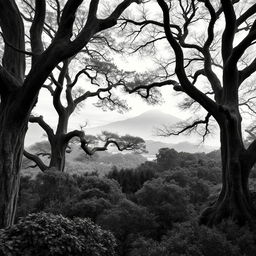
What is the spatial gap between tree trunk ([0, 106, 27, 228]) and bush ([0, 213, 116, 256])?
1.70 meters

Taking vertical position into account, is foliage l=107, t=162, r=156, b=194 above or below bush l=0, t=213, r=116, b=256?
above

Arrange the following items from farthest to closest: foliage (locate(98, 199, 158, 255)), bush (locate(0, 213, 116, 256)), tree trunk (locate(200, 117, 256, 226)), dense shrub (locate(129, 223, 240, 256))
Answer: foliage (locate(98, 199, 158, 255)) < tree trunk (locate(200, 117, 256, 226)) < dense shrub (locate(129, 223, 240, 256)) < bush (locate(0, 213, 116, 256))

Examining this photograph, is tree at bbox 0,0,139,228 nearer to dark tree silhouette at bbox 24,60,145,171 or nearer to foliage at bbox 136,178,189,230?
foliage at bbox 136,178,189,230

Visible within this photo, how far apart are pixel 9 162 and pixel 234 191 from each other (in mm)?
4347

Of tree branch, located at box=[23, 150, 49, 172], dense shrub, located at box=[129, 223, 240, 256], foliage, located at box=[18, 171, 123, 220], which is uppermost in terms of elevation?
tree branch, located at box=[23, 150, 49, 172]

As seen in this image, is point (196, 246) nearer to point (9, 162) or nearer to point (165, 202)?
point (165, 202)

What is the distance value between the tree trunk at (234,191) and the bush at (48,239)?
323cm

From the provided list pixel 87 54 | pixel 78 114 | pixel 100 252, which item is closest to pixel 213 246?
pixel 100 252

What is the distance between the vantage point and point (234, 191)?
6.30m

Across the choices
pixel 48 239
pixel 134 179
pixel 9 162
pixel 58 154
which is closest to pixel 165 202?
pixel 9 162

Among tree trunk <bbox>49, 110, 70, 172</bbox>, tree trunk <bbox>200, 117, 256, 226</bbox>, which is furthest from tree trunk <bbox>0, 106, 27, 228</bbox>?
tree trunk <bbox>49, 110, 70, 172</bbox>

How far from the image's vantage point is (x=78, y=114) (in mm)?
17078

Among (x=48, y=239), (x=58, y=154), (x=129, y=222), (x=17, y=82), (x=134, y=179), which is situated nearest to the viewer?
(x=48, y=239)

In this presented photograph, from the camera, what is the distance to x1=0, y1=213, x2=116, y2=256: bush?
3152 mm
